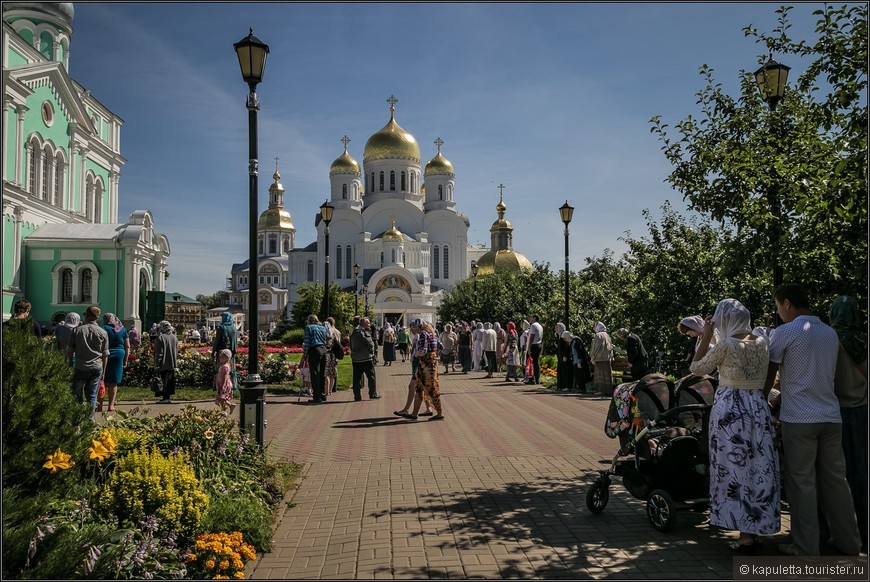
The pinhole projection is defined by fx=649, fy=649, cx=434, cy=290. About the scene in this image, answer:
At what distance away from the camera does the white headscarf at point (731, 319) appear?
474 cm

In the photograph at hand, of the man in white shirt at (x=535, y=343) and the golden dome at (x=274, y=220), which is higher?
the golden dome at (x=274, y=220)

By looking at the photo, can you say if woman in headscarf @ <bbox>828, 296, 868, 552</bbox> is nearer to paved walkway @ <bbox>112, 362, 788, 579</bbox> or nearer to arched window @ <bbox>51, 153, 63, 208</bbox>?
paved walkway @ <bbox>112, 362, 788, 579</bbox>

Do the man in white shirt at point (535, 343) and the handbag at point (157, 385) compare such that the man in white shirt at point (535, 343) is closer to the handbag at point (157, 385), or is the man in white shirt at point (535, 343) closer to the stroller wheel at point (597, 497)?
the handbag at point (157, 385)

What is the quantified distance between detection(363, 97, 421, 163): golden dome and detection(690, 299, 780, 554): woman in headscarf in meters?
68.9

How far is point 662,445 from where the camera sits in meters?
5.34

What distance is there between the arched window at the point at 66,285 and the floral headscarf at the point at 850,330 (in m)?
35.5

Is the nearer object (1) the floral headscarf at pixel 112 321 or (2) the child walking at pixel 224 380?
(2) the child walking at pixel 224 380

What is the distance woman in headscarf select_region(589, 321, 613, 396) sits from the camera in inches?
557

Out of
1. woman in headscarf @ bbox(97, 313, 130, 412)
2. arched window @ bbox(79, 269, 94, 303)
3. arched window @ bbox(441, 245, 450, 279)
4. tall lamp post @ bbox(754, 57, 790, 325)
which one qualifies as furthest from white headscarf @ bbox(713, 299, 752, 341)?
arched window @ bbox(441, 245, 450, 279)

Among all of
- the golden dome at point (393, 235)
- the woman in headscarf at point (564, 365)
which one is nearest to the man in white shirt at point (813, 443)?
the woman in headscarf at point (564, 365)

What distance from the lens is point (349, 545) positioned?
4.99m

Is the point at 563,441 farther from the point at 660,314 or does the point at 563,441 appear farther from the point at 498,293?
the point at 498,293

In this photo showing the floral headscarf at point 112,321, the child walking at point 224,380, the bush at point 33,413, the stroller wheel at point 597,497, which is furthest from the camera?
the floral headscarf at point 112,321

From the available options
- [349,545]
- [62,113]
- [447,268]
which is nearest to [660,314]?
[349,545]
